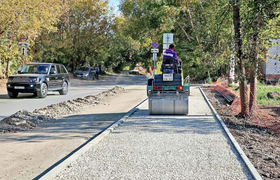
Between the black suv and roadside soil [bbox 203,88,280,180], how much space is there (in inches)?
369

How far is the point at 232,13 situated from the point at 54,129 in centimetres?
733

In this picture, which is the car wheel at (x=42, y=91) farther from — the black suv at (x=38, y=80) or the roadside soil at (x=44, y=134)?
the roadside soil at (x=44, y=134)

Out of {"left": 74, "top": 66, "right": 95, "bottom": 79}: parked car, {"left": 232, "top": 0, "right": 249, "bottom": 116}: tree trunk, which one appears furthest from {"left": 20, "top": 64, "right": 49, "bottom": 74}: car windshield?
{"left": 74, "top": 66, "right": 95, "bottom": 79}: parked car

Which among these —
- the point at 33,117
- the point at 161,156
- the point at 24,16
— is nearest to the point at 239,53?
the point at 161,156

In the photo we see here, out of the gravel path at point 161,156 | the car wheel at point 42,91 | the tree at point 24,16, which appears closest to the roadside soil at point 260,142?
the gravel path at point 161,156

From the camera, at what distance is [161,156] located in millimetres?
6324

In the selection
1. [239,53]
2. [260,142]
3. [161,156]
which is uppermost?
[239,53]

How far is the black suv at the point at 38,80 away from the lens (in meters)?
17.4

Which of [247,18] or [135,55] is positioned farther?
[135,55]

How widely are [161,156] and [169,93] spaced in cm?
562

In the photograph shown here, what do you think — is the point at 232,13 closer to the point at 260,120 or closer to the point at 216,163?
the point at 260,120

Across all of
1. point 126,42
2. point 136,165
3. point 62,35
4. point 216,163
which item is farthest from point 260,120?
point 126,42

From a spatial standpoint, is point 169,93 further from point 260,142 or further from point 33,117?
point 33,117

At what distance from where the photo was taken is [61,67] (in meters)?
20.4
